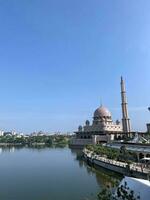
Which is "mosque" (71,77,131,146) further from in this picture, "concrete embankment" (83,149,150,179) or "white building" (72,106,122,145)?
"concrete embankment" (83,149,150,179)

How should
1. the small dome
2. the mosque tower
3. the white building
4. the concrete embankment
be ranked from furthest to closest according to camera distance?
the small dome
the white building
the mosque tower
the concrete embankment

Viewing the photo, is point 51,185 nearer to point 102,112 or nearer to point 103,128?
point 103,128

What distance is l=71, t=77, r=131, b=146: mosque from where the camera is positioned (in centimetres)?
5825

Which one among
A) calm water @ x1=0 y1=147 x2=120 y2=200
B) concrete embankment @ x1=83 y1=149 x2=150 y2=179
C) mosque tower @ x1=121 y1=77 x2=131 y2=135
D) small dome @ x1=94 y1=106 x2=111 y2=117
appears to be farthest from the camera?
small dome @ x1=94 y1=106 x2=111 y2=117

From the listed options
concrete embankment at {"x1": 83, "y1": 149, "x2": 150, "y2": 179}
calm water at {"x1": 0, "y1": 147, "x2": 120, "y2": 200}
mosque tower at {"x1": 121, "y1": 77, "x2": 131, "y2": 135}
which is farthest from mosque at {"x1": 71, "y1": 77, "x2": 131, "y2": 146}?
calm water at {"x1": 0, "y1": 147, "x2": 120, "y2": 200}

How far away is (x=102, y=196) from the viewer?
773 cm

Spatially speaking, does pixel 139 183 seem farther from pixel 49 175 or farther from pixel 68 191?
pixel 49 175

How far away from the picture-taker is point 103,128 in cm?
6222

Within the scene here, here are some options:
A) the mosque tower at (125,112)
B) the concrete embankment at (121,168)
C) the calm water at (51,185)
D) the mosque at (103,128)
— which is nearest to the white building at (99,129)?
the mosque at (103,128)

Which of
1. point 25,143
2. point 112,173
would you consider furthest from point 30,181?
point 25,143

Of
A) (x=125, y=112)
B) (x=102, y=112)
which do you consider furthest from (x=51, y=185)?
(x=102, y=112)

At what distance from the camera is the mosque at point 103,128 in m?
58.2

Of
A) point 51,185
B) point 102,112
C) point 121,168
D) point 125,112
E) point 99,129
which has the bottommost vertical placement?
point 51,185

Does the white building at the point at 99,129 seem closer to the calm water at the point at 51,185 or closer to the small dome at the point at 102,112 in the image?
the small dome at the point at 102,112
